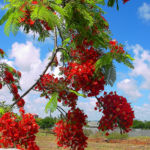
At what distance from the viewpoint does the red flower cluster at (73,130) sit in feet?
12.3

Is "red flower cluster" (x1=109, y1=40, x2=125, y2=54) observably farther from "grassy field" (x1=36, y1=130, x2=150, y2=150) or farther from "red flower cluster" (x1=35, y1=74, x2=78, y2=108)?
"grassy field" (x1=36, y1=130, x2=150, y2=150)

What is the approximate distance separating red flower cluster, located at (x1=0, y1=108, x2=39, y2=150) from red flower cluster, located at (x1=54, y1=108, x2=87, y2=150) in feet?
1.66

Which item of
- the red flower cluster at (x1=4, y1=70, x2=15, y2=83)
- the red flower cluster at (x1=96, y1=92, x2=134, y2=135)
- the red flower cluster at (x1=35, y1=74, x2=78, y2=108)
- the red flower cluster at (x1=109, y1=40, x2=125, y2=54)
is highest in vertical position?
the red flower cluster at (x1=4, y1=70, x2=15, y2=83)

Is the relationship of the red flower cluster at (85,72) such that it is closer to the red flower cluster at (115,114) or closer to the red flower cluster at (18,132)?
the red flower cluster at (115,114)

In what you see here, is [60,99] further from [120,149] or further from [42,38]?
[120,149]

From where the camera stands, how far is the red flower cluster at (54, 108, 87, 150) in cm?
374

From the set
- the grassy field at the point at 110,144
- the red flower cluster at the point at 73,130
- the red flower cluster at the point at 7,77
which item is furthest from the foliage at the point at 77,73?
the grassy field at the point at 110,144

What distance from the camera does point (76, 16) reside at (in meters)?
3.58

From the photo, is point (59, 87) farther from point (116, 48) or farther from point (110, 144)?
point (110, 144)

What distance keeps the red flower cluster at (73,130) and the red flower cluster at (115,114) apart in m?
0.35

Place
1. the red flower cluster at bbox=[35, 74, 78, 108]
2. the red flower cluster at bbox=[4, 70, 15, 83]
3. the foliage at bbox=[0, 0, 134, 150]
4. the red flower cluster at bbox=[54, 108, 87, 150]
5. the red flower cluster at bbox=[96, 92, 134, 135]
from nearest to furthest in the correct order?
the foliage at bbox=[0, 0, 134, 150] → the red flower cluster at bbox=[96, 92, 134, 135] → the red flower cluster at bbox=[54, 108, 87, 150] → the red flower cluster at bbox=[35, 74, 78, 108] → the red flower cluster at bbox=[4, 70, 15, 83]

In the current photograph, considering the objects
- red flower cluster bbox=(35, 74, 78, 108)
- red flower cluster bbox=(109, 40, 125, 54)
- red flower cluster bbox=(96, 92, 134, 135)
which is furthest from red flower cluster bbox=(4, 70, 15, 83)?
red flower cluster bbox=(109, 40, 125, 54)

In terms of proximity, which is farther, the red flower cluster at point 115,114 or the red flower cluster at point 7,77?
the red flower cluster at point 7,77

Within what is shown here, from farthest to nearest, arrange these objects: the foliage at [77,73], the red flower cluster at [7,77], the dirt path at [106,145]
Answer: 1. the dirt path at [106,145]
2. the red flower cluster at [7,77]
3. the foliage at [77,73]
